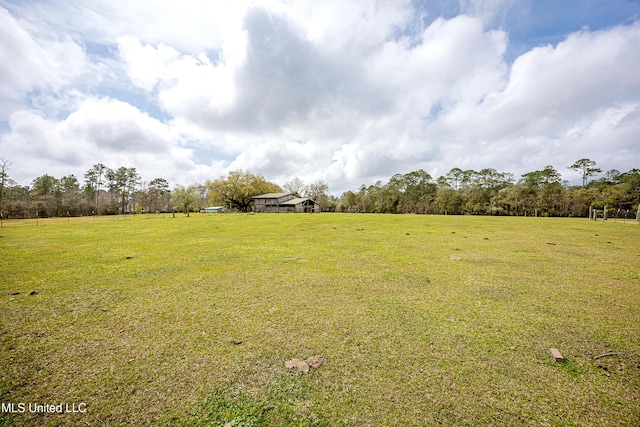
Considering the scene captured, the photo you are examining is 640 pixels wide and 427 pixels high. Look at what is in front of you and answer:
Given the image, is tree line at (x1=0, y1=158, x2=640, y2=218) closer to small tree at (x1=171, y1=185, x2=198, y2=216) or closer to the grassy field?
small tree at (x1=171, y1=185, x2=198, y2=216)

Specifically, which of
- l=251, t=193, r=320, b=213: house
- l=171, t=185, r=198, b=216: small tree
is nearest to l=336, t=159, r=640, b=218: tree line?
l=251, t=193, r=320, b=213: house

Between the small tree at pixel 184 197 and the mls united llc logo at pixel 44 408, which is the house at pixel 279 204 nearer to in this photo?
the small tree at pixel 184 197

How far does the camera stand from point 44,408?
107 inches

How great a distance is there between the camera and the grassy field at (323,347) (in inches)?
105

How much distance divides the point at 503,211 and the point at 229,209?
3413 inches

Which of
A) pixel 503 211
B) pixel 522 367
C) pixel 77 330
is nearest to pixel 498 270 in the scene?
pixel 522 367

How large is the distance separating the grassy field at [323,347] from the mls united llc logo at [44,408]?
0.03 m

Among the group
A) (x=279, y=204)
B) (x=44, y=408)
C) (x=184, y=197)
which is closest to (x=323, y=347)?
(x=44, y=408)

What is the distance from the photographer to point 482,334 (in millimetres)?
4168

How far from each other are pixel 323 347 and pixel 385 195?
278 ft

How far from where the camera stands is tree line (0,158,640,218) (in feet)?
183

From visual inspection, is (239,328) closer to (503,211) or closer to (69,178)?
(503,211)

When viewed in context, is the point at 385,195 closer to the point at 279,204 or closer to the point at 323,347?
the point at 279,204

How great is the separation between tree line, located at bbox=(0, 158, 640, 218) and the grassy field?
60419 millimetres
